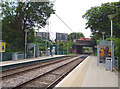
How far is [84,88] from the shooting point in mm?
5699

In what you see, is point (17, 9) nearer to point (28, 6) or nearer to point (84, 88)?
point (28, 6)

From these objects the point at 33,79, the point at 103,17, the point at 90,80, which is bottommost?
the point at 33,79

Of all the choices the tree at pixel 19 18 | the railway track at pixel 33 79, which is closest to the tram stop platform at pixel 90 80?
the railway track at pixel 33 79

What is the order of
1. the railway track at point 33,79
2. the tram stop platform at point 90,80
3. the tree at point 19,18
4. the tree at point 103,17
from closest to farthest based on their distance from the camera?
1. the tram stop platform at point 90,80
2. the railway track at point 33,79
3. the tree at point 103,17
4. the tree at point 19,18

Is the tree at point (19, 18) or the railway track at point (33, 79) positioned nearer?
the railway track at point (33, 79)

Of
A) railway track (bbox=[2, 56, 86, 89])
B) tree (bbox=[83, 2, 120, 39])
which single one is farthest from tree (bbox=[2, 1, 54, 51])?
railway track (bbox=[2, 56, 86, 89])

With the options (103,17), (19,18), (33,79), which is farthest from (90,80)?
(19,18)

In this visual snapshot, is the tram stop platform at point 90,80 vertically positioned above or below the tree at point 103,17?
below

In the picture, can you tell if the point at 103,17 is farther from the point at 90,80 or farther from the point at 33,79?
the point at 33,79

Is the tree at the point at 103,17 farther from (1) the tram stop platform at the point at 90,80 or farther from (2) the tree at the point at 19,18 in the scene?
(1) the tram stop platform at the point at 90,80

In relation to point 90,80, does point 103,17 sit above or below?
above

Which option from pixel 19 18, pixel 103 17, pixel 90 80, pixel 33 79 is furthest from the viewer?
pixel 19 18

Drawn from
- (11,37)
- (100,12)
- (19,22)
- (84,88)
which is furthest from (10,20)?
(84,88)

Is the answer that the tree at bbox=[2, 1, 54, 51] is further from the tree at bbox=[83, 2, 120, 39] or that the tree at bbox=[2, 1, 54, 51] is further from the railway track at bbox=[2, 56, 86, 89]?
the railway track at bbox=[2, 56, 86, 89]
